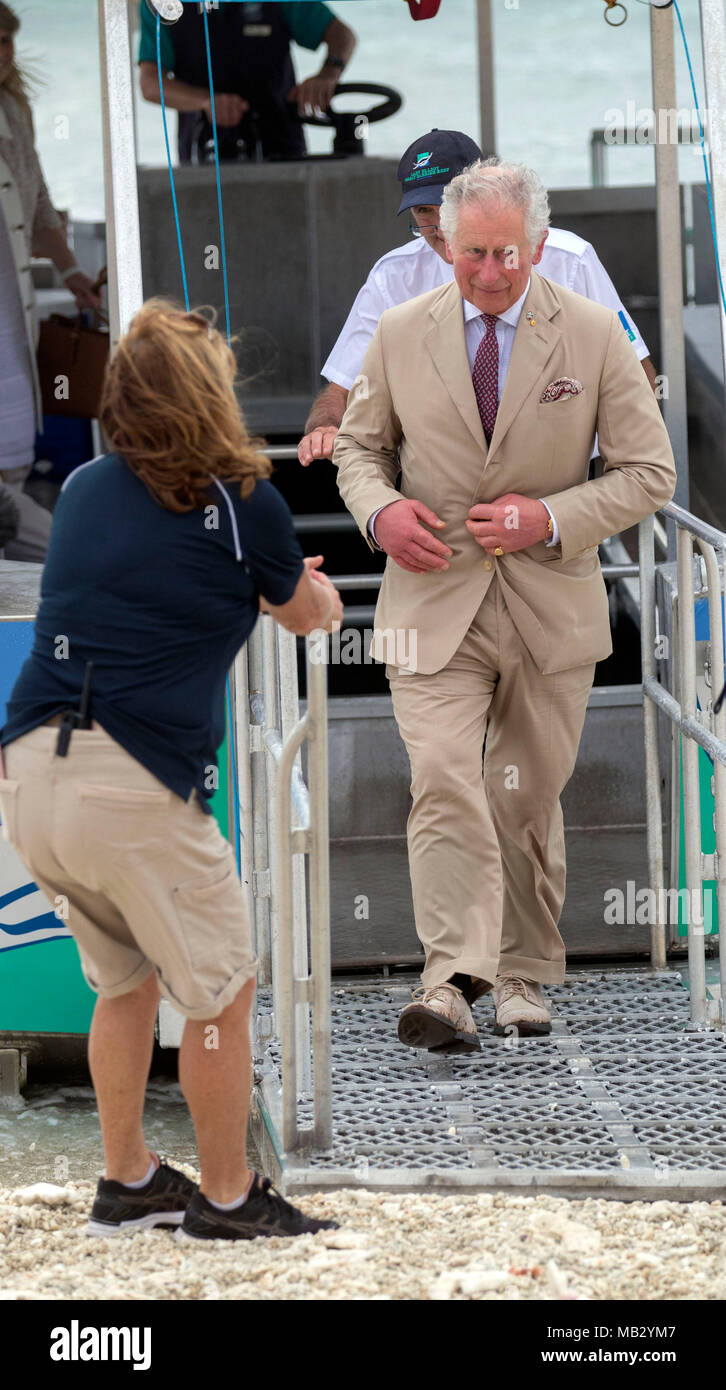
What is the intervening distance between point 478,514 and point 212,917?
49.7 inches

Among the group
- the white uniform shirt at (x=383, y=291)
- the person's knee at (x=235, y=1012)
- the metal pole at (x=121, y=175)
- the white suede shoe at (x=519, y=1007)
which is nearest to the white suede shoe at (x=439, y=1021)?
the white suede shoe at (x=519, y=1007)

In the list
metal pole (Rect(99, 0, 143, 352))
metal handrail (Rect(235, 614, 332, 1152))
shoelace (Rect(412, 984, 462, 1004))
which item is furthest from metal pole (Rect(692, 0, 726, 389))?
shoelace (Rect(412, 984, 462, 1004))

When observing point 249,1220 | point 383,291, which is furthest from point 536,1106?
point 383,291

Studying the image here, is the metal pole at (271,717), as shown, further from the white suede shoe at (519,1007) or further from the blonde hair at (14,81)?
the blonde hair at (14,81)

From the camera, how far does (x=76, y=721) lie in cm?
279

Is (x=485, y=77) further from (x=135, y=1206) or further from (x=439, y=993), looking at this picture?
(x=135, y=1206)

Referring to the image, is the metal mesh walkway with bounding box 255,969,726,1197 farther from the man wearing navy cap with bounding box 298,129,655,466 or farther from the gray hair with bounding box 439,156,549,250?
the gray hair with bounding box 439,156,549,250

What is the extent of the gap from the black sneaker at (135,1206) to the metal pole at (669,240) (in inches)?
102

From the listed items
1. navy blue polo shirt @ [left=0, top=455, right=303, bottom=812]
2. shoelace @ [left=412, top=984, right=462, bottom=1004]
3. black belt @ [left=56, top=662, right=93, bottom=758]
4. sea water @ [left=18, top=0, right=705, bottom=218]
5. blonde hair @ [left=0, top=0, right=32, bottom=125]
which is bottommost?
shoelace @ [left=412, top=984, right=462, bottom=1004]

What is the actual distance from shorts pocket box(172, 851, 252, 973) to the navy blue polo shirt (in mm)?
142

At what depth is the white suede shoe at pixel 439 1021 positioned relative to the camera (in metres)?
3.83

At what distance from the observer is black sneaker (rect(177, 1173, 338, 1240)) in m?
3.09

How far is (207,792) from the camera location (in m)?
2.94
